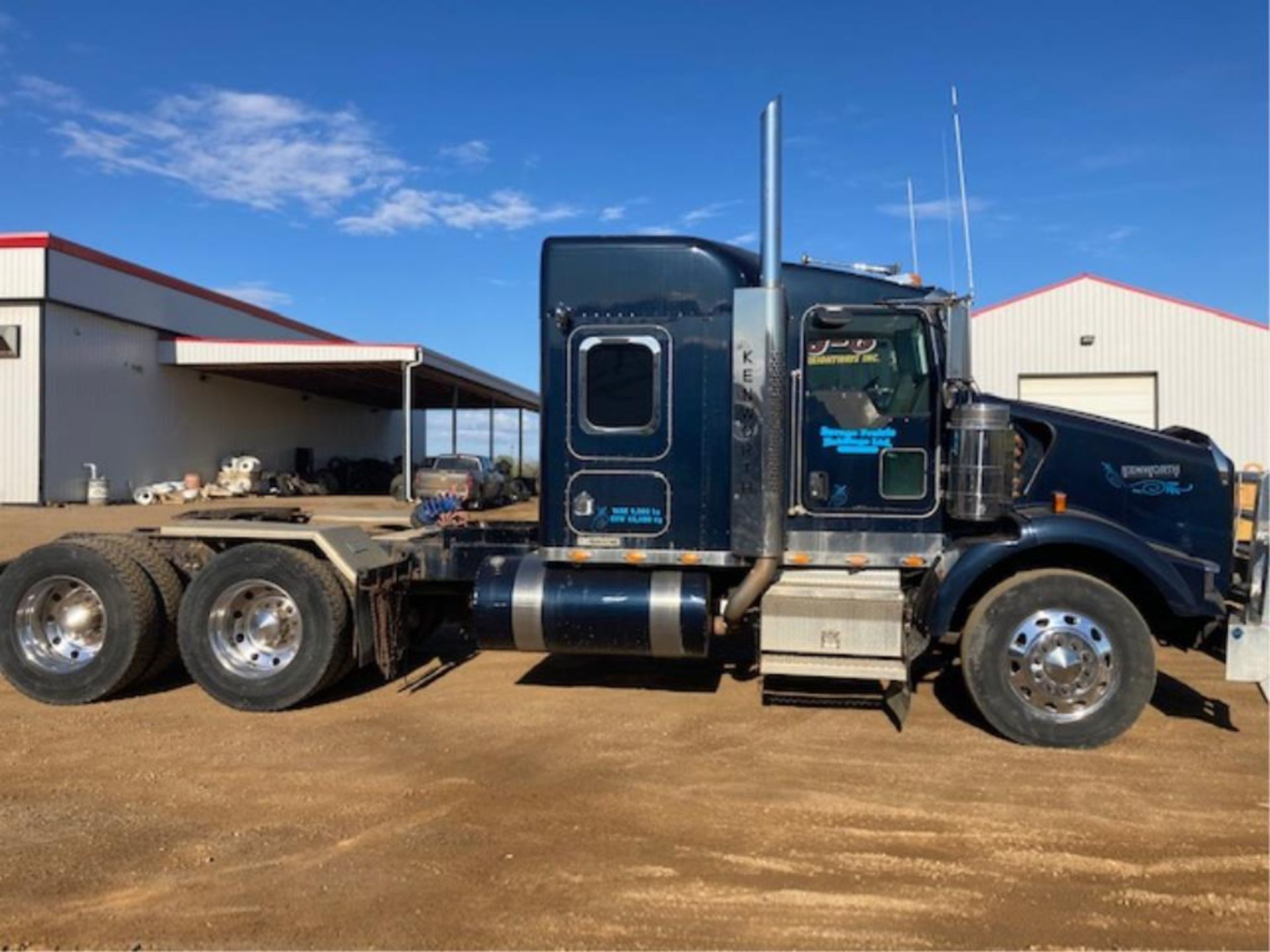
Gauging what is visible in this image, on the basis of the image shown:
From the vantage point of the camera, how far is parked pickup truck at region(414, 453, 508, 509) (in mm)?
21844

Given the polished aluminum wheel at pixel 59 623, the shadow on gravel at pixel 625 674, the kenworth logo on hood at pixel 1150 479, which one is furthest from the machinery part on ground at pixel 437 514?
the kenworth logo on hood at pixel 1150 479

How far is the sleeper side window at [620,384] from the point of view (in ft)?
19.4

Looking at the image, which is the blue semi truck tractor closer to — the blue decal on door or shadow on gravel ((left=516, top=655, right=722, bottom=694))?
the blue decal on door

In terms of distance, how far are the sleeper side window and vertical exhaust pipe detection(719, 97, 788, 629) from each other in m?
0.53

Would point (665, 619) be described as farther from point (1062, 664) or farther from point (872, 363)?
point (1062, 664)

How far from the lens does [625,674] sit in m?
7.12

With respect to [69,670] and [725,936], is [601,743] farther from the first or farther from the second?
[69,670]

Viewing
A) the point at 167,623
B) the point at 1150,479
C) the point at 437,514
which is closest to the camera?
the point at 1150,479

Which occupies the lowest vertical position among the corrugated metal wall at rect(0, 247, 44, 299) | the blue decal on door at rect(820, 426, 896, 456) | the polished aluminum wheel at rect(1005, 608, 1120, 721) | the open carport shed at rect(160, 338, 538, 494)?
the polished aluminum wheel at rect(1005, 608, 1120, 721)

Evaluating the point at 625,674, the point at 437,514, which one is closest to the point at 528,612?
the point at 625,674

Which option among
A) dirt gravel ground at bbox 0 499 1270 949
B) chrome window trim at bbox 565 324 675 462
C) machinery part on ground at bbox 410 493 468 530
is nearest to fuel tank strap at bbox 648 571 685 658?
dirt gravel ground at bbox 0 499 1270 949

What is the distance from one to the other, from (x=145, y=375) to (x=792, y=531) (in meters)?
26.8

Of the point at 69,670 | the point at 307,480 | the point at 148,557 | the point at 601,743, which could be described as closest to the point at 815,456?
the point at 601,743

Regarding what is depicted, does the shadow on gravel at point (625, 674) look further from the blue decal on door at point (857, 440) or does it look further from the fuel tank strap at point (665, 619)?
the blue decal on door at point (857, 440)
